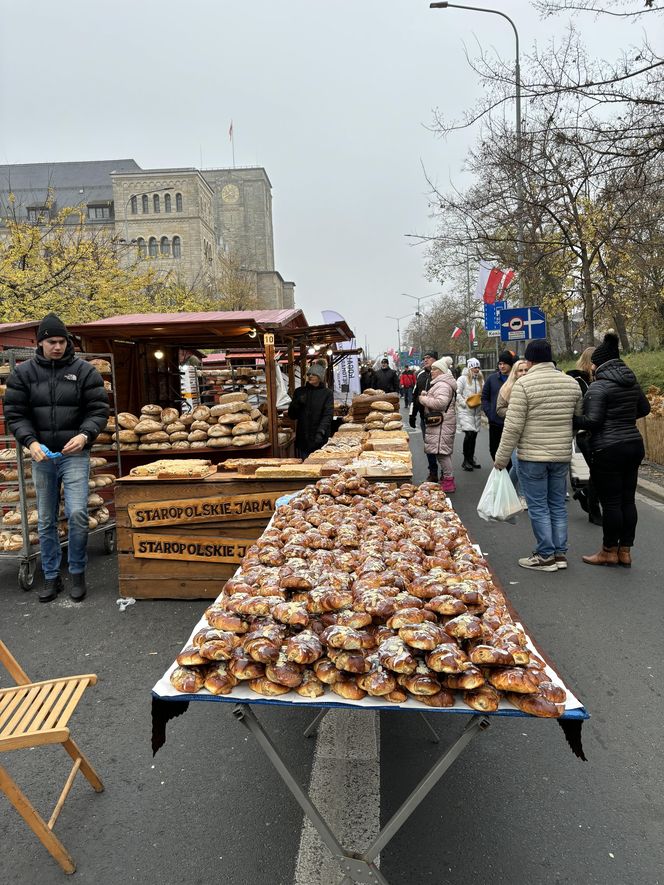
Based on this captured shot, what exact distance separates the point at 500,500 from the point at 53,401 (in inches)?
163

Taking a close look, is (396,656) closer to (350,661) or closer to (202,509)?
(350,661)

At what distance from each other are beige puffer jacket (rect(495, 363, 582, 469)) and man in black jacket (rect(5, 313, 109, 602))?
12.5 ft

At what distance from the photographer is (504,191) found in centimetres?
1180

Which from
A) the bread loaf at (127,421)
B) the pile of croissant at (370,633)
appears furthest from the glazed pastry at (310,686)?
the bread loaf at (127,421)

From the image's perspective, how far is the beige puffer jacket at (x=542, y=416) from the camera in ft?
17.2

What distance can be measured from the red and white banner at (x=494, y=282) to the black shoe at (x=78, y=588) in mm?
14225

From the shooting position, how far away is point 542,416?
17.3 ft

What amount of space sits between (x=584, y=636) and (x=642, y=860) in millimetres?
2080

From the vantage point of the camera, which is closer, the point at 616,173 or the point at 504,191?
the point at 616,173

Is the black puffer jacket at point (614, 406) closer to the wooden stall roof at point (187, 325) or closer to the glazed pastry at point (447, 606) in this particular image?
the glazed pastry at point (447, 606)

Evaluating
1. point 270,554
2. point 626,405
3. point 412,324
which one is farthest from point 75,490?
point 412,324

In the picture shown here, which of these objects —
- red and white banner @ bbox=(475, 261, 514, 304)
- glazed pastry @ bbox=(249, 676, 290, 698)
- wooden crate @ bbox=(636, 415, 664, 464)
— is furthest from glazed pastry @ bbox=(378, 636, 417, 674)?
red and white banner @ bbox=(475, 261, 514, 304)

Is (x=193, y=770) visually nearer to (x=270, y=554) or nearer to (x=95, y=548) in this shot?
(x=270, y=554)

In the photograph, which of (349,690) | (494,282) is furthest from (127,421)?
(494,282)
